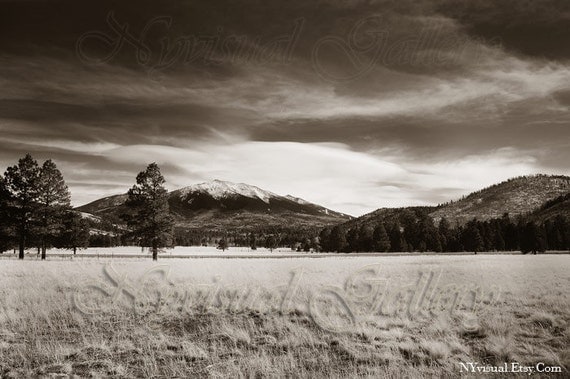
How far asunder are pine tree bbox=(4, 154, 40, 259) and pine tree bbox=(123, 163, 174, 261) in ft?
30.5

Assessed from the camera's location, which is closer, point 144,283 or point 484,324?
point 484,324

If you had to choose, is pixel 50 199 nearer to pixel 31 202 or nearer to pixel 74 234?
pixel 31 202

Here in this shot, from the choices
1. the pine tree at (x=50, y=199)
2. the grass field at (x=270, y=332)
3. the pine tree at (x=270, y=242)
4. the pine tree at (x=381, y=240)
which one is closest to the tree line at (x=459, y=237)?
the pine tree at (x=381, y=240)

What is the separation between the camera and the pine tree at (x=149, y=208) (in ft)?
137

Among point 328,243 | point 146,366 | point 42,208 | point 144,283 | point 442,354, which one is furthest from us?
point 328,243

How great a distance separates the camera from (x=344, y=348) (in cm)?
876

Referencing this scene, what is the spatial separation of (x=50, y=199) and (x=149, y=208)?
10777 millimetres

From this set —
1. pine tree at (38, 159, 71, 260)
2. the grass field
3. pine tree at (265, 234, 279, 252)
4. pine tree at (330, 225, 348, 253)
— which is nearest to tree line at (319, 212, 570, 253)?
pine tree at (330, 225, 348, 253)

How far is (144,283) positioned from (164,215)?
83.4 ft

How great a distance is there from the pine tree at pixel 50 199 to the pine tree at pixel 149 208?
7.33 m

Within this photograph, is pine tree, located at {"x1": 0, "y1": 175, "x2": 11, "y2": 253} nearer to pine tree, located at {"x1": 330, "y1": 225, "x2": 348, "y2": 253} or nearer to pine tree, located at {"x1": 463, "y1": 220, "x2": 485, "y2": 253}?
pine tree, located at {"x1": 330, "y1": 225, "x2": 348, "y2": 253}

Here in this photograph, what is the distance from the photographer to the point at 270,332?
10.2 m

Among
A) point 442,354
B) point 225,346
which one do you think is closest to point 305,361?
point 225,346

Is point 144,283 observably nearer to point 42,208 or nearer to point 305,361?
point 305,361
